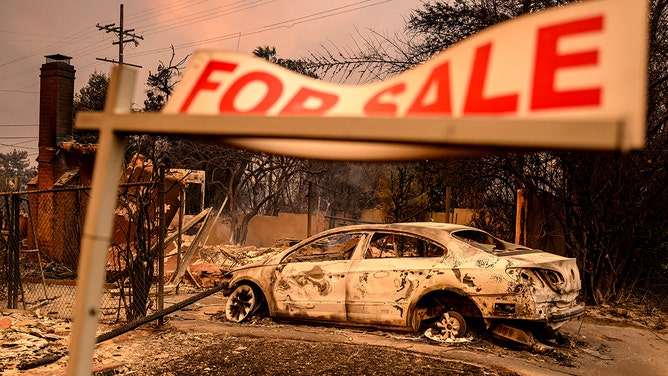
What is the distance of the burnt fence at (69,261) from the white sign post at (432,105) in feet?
18.2

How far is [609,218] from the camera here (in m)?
10.5

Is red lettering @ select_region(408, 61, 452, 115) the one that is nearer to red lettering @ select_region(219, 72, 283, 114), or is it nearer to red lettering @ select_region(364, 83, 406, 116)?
red lettering @ select_region(364, 83, 406, 116)

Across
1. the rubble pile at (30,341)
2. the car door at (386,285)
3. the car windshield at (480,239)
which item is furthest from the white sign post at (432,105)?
the car windshield at (480,239)

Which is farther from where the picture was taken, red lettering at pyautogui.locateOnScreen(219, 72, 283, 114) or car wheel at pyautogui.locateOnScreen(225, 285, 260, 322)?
car wheel at pyautogui.locateOnScreen(225, 285, 260, 322)

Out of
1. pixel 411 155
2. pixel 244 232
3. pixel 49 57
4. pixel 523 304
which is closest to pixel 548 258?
pixel 523 304

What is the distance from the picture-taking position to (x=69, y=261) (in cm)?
1641

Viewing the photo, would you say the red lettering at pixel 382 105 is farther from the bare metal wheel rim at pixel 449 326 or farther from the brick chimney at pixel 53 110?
the brick chimney at pixel 53 110

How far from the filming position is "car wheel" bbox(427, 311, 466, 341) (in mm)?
6840

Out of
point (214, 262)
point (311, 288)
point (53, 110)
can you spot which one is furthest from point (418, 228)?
point (53, 110)

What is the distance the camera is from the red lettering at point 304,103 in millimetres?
1797

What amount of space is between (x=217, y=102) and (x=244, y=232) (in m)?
27.7

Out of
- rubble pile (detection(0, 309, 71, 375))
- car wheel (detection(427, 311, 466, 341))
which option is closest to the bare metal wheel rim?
car wheel (detection(427, 311, 466, 341))

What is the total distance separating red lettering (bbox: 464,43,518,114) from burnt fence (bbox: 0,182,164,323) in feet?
21.0

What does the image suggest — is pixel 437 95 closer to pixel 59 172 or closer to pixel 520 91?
pixel 520 91
